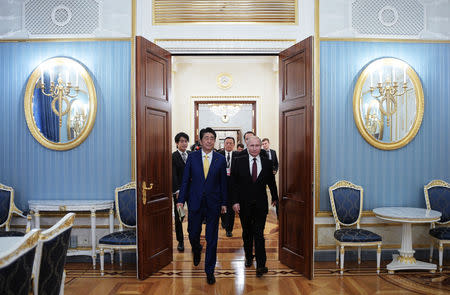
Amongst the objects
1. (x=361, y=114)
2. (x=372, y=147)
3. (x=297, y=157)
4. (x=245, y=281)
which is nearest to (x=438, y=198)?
(x=372, y=147)

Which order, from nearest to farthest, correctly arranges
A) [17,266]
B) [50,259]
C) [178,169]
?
[17,266] < [50,259] < [178,169]

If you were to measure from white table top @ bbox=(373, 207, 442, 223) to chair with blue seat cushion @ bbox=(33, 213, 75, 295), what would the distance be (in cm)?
350

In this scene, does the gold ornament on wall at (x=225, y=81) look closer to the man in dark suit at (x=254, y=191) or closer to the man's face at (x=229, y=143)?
the man's face at (x=229, y=143)

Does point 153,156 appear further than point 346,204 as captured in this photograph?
No

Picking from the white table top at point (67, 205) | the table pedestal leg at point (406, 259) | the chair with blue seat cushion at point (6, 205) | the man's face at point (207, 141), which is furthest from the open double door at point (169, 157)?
the chair with blue seat cushion at point (6, 205)

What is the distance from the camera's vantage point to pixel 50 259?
2.04m

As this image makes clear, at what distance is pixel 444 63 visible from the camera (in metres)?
4.74

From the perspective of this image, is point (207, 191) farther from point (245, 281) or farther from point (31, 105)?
point (31, 105)

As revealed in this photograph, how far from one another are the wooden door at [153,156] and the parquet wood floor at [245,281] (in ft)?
0.89

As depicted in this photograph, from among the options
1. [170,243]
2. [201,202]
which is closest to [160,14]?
[201,202]

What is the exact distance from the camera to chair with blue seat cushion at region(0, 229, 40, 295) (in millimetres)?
1528

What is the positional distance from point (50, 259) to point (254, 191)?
2.29 meters

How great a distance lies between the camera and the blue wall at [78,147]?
459 centimetres

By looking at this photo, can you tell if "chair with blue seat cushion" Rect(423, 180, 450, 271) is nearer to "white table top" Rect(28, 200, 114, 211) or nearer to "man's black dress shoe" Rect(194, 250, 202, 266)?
"man's black dress shoe" Rect(194, 250, 202, 266)
